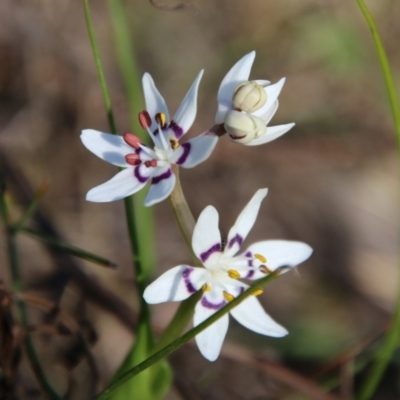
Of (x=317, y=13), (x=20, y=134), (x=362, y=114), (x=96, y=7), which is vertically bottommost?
(x=362, y=114)

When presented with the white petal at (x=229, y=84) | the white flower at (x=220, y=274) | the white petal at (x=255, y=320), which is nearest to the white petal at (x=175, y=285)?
the white flower at (x=220, y=274)

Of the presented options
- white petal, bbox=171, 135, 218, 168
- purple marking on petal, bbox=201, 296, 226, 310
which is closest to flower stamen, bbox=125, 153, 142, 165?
white petal, bbox=171, 135, 218, 168

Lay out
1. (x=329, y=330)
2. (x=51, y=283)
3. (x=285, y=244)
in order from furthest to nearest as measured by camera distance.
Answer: (x=329, y=330) → (x=51, y=283) → (x=285, y=244)

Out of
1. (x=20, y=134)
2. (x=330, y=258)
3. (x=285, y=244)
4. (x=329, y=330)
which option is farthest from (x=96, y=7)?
(x=285, y=244)

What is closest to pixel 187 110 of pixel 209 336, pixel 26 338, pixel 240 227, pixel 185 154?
pixel 185 154

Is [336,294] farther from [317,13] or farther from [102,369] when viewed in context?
[317,13]

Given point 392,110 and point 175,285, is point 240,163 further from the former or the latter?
point 175,285
